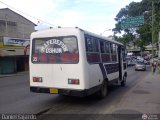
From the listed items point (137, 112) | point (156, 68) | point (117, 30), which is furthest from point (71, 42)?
point (117, 30)

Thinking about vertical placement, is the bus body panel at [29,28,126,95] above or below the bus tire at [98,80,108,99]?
above

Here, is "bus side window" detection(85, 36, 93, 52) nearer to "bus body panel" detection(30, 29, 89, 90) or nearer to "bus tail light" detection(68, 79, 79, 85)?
"bus body panel" detection(30, 29, 89, 90)

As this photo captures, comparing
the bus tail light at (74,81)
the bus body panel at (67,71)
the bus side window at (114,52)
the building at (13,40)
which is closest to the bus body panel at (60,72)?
the bus body panel at (67,71)

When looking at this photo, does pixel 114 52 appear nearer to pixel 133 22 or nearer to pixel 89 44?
pixel 89 44

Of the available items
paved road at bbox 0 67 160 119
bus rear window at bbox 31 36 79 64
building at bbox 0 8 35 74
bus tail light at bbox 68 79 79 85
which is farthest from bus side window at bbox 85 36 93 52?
building at bbox 0 8 35 74

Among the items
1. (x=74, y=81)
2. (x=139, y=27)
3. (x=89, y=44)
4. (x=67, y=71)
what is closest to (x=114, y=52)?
(x=89, y=44)

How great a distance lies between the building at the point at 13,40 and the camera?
3366 centimetres

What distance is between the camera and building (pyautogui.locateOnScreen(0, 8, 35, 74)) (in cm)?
3366

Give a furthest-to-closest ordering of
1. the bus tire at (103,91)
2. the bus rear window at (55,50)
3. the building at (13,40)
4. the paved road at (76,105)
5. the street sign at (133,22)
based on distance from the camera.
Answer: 1. the street sign at (133,22)
2. the building at (13,40)
3. the bus tire at (103,91)
4. the bus rear window at (55,50)
5. the paved road at (76,105)

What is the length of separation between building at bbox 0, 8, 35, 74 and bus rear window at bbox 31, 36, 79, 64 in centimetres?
2349

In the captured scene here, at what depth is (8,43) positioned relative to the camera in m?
34.0

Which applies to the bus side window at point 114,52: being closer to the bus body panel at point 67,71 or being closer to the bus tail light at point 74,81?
the bus body panel at point 67,71

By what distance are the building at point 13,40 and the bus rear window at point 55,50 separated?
23.5 meters

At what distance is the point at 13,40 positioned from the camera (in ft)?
114
